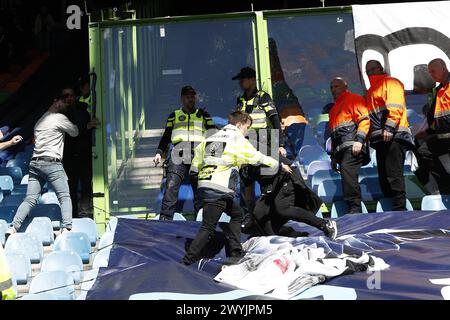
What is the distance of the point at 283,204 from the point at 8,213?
318 cm

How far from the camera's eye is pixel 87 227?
9.93 meters

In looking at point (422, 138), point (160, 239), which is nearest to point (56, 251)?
point (160, 239)

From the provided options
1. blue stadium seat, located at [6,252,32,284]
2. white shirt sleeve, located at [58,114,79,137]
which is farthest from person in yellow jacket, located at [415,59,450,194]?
blue stadium seat, located at [6,252,32,284]

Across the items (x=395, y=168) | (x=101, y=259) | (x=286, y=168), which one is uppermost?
(x=286, y=168)

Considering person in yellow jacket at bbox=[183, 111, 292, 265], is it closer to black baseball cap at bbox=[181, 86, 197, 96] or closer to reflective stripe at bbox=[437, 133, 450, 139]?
black baseball cap at bbox=[181, 86, 197, 96]

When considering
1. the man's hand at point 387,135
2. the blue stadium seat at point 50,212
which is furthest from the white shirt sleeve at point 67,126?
the man's hand at point 387,135

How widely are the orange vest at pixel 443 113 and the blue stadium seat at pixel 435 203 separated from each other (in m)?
0.67

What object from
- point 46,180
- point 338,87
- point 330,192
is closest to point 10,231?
point 46,180

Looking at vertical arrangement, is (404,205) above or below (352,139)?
below

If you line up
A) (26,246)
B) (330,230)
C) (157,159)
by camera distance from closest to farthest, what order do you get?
1. (26,246)
2. (330,230)
3. (157,159)

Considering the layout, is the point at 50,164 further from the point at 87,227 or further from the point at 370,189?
the point at 370,189
